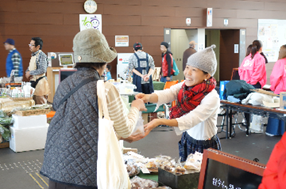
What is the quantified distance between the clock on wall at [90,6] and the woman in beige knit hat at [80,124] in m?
8.29

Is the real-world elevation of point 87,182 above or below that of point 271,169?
below

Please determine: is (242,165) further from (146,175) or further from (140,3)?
(140,3)

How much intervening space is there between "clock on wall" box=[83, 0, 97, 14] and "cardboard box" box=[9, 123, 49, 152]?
549 cm

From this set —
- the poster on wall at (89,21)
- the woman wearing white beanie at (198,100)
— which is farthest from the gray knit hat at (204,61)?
the poster on wall at (89,21)

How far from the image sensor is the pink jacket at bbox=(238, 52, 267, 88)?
6.07 metres

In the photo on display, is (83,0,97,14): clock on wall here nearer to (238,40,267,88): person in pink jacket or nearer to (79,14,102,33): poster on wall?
(79,14,102,33): poster on wall

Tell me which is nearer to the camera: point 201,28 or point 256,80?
point 256,80

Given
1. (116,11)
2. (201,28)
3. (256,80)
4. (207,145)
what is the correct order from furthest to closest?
(201,28)
(116,11)
(256,80)
(207,145)

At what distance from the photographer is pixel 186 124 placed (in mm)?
1928

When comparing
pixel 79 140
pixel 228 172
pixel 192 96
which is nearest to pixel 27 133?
pixel 192 96

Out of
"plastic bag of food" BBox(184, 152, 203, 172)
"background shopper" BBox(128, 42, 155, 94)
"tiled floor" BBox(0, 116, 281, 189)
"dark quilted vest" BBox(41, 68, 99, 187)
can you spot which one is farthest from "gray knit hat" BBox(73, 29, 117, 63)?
"background shopper" BBox(128, 42, 155, 94)

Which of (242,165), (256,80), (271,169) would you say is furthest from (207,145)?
(256,80)

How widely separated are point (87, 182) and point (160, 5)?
9597 millimetres

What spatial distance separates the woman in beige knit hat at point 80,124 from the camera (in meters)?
1.41
